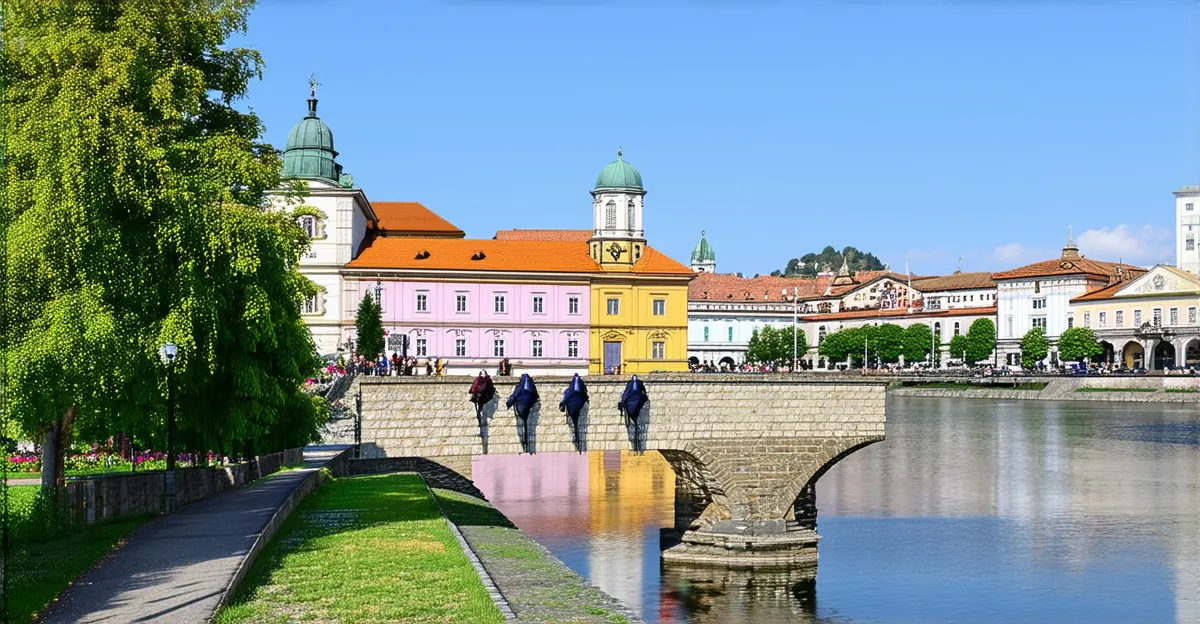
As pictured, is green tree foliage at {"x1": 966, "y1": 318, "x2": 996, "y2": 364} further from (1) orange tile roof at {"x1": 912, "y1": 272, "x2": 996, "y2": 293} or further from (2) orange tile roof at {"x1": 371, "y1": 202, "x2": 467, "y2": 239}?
(2) orange tile roof at {"x1": 371, "y1": 202, "x2": 467, "y2": 239}

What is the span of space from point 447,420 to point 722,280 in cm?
13551

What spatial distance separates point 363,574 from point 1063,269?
140081mm

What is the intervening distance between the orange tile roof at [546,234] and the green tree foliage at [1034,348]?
58221 mm

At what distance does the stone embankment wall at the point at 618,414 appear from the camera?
111 ft

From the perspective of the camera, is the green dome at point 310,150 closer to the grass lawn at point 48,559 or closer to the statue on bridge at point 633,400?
the statue on bridge at point 633,400

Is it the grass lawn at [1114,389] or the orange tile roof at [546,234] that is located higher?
the orange tile roof at [546,234]

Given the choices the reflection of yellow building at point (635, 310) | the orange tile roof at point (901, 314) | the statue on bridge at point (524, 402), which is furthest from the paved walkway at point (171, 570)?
the orange tile roof at point (901, 314)

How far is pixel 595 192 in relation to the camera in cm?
8931

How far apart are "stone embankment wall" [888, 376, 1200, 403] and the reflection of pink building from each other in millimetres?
54091

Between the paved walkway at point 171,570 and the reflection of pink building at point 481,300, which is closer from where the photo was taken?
the paved walkway at point 171,570

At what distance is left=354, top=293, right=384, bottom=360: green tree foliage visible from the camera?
7219 centimetres

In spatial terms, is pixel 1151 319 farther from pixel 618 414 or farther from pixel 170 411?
pixel 170 411

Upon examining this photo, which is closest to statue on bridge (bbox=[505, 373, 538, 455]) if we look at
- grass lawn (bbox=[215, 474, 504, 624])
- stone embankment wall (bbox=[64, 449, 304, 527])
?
grass lawn (bbox=[215, 474, 504, 624])

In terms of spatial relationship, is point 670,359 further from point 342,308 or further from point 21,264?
point 21,264
